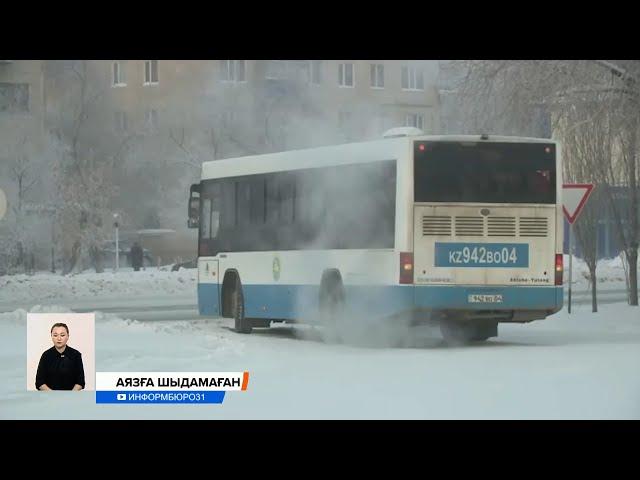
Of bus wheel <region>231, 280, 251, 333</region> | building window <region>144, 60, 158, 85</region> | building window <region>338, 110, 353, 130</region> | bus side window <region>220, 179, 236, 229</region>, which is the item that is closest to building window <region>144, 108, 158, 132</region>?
building window <region>144, 60, 158, 85</region>

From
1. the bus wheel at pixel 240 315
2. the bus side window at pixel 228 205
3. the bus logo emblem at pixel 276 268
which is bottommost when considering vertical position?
the bus wheel at pixel 240 315

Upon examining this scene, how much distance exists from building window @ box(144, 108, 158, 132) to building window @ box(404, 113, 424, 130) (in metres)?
13.2

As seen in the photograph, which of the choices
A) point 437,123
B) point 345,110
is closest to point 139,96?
point 345,110

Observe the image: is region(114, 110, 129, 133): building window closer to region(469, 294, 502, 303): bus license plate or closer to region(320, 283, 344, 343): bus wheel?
region(320, 283, 344, 343): bus wheel

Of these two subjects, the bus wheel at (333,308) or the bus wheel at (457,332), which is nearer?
the bus wheel at (333,308)

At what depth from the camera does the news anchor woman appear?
12.6 metres

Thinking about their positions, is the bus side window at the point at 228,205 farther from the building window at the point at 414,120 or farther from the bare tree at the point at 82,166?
the bare tree at the point at 82,166

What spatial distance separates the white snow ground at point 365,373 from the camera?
42.1 ft

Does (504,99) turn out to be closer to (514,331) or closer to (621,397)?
(514,331)

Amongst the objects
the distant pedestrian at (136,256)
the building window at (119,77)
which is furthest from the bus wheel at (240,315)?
the building window at (119,77)

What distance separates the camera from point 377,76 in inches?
1891

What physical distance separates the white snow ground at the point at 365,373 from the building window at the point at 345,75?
18.4 m

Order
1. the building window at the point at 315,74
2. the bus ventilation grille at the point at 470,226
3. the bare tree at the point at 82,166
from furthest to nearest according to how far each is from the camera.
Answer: the bare tree at the point at 82,166 < the building window at the point at 315,74 < the bus ventilation grille at the point at 470,226

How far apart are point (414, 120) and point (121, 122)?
16026mm
